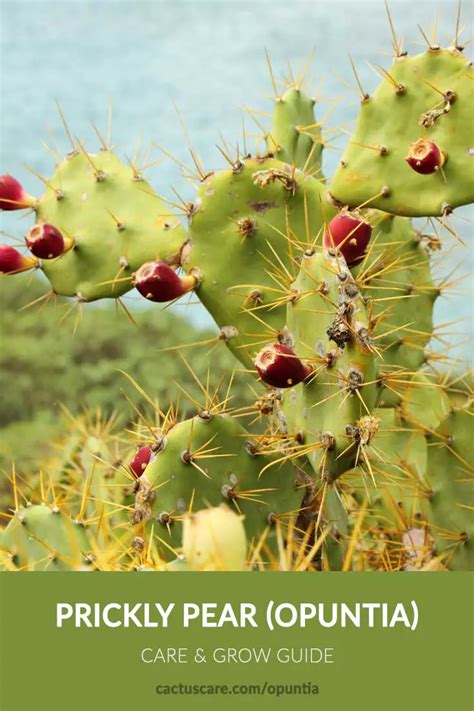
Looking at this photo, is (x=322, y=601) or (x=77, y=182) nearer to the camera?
(x=322, y=601)

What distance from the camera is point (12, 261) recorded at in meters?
2.44

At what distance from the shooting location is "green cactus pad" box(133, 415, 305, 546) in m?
1.92

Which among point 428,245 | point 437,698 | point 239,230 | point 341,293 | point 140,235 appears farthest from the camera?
point 428,245

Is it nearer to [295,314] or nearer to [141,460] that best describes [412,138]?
[295,314]

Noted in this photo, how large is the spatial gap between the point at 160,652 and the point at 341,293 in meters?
0.65

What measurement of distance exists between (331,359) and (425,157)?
1.64 ft

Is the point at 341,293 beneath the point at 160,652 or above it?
above

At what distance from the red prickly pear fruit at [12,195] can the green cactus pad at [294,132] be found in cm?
59

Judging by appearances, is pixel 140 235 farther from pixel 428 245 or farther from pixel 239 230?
pixel 428 245

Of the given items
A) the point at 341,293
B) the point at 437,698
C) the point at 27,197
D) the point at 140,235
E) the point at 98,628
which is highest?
the point at 27,197

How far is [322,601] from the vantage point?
154 centimetres

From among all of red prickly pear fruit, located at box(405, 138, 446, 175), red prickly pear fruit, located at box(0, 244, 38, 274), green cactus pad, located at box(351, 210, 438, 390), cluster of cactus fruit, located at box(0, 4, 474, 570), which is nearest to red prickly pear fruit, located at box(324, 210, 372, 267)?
cluster of cactus fruit, located at box(0, 4, 474, 570)

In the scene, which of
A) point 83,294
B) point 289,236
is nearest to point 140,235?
point 83,294

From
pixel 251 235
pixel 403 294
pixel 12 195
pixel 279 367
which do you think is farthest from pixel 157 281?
pixel 403 294
